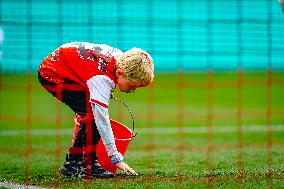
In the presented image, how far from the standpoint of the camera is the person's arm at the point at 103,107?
4241 millimetres

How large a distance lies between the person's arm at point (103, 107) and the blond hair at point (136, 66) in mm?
130

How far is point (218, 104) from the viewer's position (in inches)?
475

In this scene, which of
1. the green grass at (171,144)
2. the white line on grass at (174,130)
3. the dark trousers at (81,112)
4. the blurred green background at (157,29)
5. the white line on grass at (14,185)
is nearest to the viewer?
the white line on grass at (14,185)

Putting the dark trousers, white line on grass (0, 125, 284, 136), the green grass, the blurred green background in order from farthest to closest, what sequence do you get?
the blurred green background, white line on grass (0, 125, 284, 136), the dark trousers, the green grass

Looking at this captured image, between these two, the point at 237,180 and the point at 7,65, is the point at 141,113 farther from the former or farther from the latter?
the point at 237,180

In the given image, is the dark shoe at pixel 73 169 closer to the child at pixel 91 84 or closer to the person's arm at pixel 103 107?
the child at pixel 91 84

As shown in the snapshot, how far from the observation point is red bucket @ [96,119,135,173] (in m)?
4.66

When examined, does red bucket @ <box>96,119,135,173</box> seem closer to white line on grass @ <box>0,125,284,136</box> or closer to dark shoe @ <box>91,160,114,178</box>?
dark shoe @ <box>91,160,114,178</box>

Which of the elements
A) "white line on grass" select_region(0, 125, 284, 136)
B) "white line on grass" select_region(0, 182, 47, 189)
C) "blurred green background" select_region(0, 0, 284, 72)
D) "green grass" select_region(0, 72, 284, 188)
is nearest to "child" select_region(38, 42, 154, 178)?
"green grass" select_region(0, 72, 284, 188)

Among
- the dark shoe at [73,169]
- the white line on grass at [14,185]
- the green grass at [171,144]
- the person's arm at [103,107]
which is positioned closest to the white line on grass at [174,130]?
the green grass at [171,144]

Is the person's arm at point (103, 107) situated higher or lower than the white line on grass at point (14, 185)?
higher

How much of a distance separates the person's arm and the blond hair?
130 mm

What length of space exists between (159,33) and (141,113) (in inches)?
170

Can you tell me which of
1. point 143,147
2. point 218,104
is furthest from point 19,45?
point 143,147
